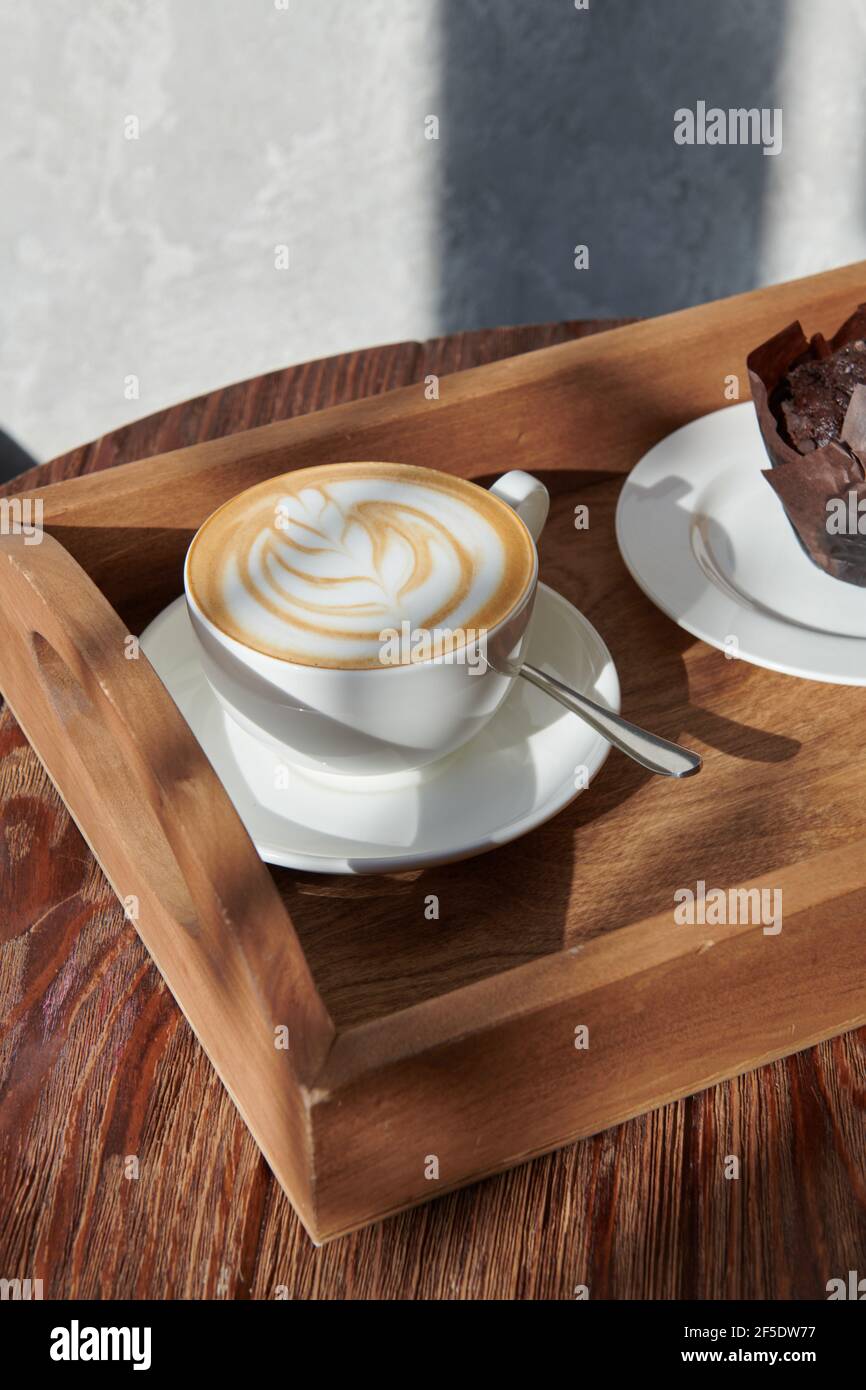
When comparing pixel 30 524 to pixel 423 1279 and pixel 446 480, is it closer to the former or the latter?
pixel 446 480

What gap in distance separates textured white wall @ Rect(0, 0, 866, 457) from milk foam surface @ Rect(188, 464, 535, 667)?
1.09 metres

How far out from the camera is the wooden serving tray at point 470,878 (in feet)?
1.72

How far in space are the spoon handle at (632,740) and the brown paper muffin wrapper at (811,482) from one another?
21 centimetres

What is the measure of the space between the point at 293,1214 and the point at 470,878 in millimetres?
174

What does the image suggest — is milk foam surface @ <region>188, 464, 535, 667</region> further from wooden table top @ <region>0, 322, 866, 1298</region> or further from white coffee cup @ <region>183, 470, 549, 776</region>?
wooden table top @ <region>0, 322, 866, 1298</region>

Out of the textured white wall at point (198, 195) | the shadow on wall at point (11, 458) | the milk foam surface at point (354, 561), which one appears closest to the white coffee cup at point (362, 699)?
the milk foam surface at point (354, 561)

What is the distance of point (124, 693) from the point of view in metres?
0.55

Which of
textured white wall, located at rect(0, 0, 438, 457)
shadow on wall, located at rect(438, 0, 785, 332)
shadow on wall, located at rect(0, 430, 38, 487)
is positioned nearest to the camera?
textured white wall, located at rect(0, 0, 438, 457)

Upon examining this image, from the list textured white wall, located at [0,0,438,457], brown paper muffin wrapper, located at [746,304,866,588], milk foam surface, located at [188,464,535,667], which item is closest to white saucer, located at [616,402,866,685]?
brown paper muffin wrapper, located at [746,304,866,588]

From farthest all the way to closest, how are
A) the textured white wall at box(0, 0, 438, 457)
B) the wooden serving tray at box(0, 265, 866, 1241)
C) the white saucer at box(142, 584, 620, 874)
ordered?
the textured white wall at box(0, 0, 438, 457) < the white saucer at box(142, 584, 620, 874) < the wooden serving tray at box(0, 265, 866, 1241)

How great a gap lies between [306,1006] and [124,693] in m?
0.15

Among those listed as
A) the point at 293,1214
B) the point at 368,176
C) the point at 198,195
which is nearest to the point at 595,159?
the point at 368,176

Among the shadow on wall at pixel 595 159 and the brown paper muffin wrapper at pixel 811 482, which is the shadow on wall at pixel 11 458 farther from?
the brown paper muffin wrapper at pixel 811 482

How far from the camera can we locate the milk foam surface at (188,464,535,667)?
63 centimetres
